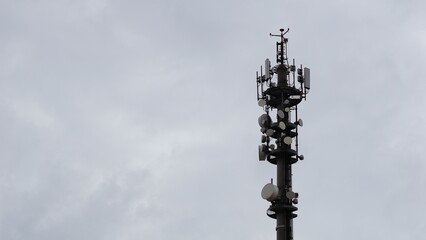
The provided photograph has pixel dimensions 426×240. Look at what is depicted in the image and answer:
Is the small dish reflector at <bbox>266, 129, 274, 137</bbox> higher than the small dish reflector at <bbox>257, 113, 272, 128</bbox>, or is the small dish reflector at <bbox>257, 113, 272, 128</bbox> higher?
the small dish reflector at <bbox>257, 113, 272, 128</bbox>

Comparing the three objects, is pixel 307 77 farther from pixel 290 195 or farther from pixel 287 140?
pixel 290 195

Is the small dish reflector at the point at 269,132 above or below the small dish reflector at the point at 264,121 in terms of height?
below

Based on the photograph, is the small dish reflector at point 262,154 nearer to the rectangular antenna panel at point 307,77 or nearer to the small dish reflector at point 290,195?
the small dish reflector at point 290,195

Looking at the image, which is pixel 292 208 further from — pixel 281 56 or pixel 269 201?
pixel 281 56

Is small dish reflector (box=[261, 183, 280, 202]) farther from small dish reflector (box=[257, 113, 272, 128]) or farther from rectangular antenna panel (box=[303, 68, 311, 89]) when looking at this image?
rectangular antenna panel (box=[303, 68, 311, 89])

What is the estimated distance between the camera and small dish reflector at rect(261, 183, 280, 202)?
72.8 meters

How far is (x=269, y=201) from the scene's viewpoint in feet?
242

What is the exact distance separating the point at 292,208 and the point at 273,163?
170 inches

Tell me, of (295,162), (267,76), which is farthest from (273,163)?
(267,76)

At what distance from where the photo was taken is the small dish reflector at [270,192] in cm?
7281

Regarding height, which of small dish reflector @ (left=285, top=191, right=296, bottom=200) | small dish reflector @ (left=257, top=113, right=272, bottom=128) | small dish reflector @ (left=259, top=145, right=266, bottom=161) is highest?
small dish reflector @ (left=257, top=113, right=272, bottom=128)

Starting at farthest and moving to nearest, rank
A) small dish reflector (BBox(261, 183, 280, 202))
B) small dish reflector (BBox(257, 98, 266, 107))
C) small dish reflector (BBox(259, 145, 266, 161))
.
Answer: small dish reflector (BBox(257, 98, 266, 107))
small dish reflector (BBox(259, 145, 266, 161))
small dish reflector (BBox(261, 183, 280, 202))

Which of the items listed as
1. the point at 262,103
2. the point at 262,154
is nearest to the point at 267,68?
the point at 262,103

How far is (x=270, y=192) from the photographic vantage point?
239 feet
